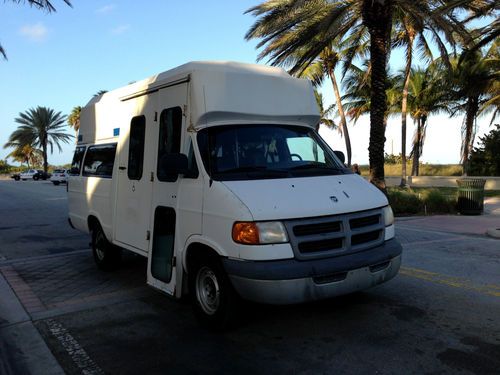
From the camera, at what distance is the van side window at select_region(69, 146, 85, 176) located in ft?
26.6

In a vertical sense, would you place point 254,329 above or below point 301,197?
below

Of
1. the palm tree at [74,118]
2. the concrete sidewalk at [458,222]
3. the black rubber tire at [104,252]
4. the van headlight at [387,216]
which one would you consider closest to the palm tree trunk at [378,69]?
the concrete sidewalk at [458,222]

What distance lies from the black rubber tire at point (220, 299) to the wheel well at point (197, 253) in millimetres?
23

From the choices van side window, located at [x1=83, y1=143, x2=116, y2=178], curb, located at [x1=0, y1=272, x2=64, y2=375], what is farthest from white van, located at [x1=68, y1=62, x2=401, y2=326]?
curb, located at [x1=0, y1=272, x2=64, y2=375]

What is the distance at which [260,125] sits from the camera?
5.20m

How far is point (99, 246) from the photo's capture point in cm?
745

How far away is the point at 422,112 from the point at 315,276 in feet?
111

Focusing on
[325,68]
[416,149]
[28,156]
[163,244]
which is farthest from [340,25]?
[28,156]

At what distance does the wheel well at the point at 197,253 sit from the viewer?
454 centimetres

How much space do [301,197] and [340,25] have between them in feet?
38.3

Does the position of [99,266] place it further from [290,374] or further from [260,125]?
[290,374]

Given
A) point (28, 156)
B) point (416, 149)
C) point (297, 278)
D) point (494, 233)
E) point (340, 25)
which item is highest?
point (340, 25)

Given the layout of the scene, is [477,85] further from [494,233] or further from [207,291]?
[207,291]

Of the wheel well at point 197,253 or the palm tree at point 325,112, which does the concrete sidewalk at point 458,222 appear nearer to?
the wheel well at point 197,253
